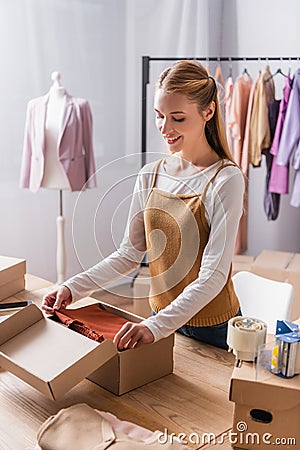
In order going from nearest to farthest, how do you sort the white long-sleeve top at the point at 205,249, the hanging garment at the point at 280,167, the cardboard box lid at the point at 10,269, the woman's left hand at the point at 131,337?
the woman's left hand at the point at 131,337 < the white long-sleeve top at the point at 205,249 < the cardboard box lid at the point at 10,269 < the hanging garment at the point at 280,167

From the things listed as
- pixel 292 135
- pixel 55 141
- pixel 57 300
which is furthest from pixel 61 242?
pixel 57 300

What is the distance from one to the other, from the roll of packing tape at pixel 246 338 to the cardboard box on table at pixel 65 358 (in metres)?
0.20

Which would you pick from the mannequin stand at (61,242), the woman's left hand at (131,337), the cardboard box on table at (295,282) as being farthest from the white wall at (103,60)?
the woman's left hand at (131,337)

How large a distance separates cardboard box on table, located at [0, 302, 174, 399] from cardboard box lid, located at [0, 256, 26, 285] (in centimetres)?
41

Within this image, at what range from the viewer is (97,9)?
139 inches

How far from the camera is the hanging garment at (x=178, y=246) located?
1.33 metres

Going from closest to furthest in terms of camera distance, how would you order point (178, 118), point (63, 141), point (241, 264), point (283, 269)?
1. point (178, 118)
2. point (63, 141)
3. point (283, 269)
4. point (241, 264)

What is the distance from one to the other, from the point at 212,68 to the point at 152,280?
9.98 feet

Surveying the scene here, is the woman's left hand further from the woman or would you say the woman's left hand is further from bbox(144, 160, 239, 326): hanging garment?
bbox(144, 160, 239, 326): hanging garment

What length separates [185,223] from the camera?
4.35 feet

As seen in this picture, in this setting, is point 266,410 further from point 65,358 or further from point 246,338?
point 65,358

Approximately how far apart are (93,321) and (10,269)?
18.1 inches

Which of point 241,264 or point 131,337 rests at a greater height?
point 131,337

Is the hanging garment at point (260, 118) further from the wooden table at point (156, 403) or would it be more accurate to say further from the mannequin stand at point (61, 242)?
the wooden table at point (156, 403)
